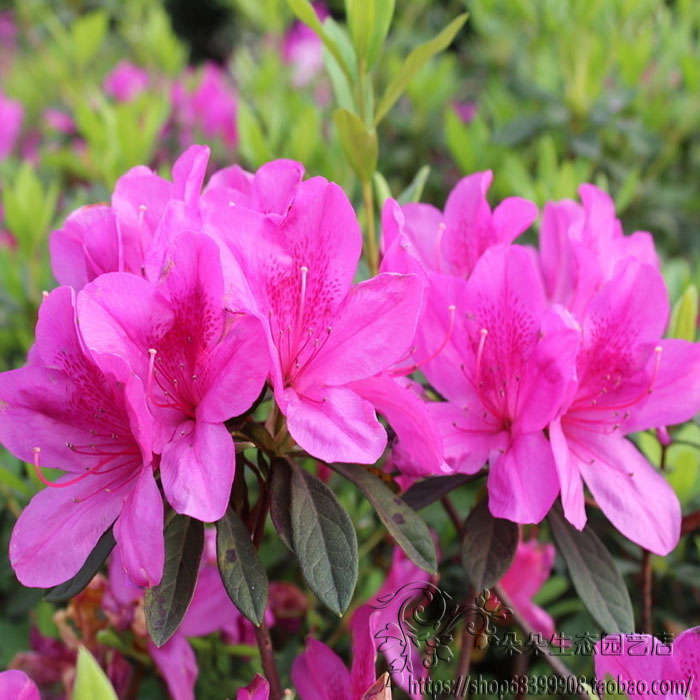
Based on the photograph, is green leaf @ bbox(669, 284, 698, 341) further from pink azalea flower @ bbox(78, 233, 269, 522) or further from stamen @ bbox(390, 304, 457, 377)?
pink azalea flower @ bbox(78, 233, 269, 522)

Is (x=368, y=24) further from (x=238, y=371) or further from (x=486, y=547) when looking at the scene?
(x=486, y=547)

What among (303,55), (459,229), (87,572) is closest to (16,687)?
(87,572)

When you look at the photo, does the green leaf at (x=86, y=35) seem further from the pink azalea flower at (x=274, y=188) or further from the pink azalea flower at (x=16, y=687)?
the pink azalea flower at (x=16, y=687)

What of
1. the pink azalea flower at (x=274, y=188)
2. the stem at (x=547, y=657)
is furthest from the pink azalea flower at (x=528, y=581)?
the pink azalea flower at (x=274, y=188)

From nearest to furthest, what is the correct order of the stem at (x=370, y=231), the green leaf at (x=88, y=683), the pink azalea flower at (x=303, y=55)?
the green leaf at (x=88, y=683)
the stem at (x=370, y=231)
the pink azalea flower at (x=303, y=55)

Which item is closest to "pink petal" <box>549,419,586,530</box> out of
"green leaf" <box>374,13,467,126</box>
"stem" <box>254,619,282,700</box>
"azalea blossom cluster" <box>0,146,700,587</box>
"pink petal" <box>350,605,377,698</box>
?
"azalea blossom cluster" <box>0,146,700,587</box>
